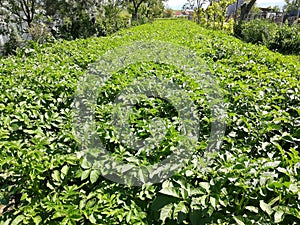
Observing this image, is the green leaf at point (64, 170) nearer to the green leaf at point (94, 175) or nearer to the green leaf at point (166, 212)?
the green leaf at point (94, 175)

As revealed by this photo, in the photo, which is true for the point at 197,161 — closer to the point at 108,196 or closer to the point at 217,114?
the point at 108,196

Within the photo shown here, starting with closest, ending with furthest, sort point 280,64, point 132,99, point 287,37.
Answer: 1. point 132,99
2. point 280,64
3. point 287,37

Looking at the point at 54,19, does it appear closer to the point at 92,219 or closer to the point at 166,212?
Answer: the point at 92,219

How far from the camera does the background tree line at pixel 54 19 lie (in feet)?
33.7

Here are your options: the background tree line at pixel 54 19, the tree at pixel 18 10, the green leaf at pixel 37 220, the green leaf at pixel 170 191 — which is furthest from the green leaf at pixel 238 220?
the tree at pixel 18 10

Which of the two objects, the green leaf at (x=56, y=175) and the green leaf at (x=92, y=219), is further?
the green leaf at (x=56, y=175)

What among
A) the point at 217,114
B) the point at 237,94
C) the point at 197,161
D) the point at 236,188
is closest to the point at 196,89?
the point at 237,94

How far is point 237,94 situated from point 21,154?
1.83 meters

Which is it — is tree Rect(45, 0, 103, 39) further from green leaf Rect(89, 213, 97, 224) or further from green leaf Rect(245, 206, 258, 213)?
green leaf Rect(245, 206, 258, 213)

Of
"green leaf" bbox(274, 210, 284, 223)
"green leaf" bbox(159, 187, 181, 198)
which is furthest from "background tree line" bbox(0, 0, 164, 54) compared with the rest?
"green leaf" bbox(274, 210, 284, 223)

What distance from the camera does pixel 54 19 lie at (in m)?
13.5

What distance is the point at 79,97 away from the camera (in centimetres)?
241

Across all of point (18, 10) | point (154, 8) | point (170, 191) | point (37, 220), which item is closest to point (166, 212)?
point (170, 191)

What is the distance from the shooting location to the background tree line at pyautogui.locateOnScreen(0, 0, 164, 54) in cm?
1027
